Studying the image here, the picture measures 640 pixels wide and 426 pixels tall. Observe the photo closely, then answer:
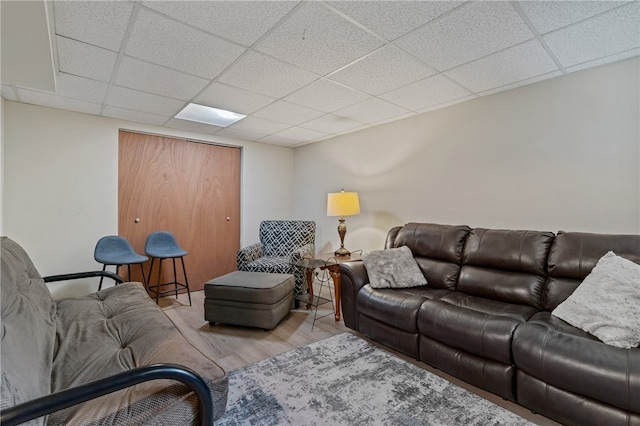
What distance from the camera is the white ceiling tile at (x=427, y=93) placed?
2506 mm

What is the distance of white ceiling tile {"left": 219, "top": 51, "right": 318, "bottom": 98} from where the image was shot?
7.02 feet

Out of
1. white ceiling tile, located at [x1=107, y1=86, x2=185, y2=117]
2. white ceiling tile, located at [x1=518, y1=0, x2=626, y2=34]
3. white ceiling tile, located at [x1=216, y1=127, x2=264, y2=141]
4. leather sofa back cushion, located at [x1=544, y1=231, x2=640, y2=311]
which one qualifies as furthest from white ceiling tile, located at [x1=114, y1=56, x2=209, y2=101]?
leather sofa back cushion, located at [x1=544, y1=231, x2=640, y2=311]

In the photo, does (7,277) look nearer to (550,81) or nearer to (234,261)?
(234,261)

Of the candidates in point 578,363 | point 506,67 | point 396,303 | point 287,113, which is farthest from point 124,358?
point 506,67

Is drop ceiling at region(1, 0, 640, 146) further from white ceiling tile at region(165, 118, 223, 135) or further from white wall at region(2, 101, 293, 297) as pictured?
white ceiling tile at region(165, 118, 223, 135)

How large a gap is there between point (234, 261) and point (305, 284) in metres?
1.43

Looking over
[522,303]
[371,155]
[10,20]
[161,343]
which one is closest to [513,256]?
[522,303]

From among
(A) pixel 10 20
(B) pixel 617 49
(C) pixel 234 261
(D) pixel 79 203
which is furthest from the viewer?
(C) pixel 234 261

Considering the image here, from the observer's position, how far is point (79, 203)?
10.6 feet

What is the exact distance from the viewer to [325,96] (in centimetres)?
277

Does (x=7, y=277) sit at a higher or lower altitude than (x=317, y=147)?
lower

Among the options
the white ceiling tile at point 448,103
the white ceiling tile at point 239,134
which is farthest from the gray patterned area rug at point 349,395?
the white ceiling tile at point 239,134

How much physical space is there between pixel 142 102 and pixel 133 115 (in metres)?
0.52

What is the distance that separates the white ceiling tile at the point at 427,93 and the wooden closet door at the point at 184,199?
262 cm
